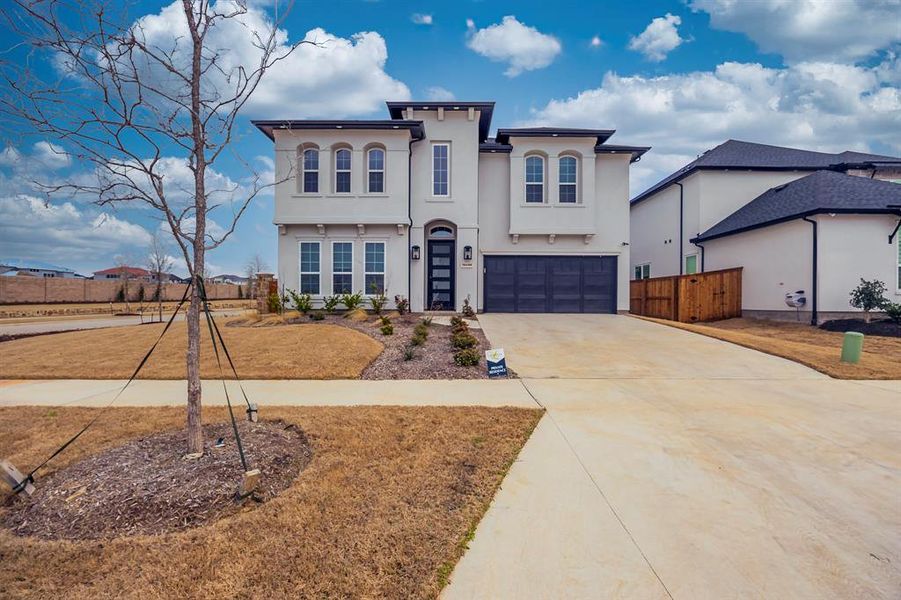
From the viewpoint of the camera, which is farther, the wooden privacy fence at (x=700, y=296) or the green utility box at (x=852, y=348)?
the wooden privacy fence at (x=700, y=296)

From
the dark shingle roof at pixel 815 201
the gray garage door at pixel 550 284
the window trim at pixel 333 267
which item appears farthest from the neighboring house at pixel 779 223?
the window trim at pixel 333 267

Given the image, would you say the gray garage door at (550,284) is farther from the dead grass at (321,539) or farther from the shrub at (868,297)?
the dead grass at (321,539)

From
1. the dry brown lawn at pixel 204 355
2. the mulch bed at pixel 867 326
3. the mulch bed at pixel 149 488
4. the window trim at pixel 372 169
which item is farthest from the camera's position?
the window trim at pixel 372 169

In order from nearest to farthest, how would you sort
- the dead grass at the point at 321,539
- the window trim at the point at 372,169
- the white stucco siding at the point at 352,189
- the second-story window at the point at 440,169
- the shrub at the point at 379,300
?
the dead grass at the point at 321,539 < the shrub at the point at 379,300 < the white stucco siding at the point at 352,189 < the window trim at the point at 372,169 < the second-story window at the point at 440,169

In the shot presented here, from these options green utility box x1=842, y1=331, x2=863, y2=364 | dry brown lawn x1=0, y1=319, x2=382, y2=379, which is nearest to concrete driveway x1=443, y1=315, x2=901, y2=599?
green utility box x1=842, y1=331, x2=863, y2=364

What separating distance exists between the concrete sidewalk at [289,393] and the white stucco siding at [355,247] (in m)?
8.29

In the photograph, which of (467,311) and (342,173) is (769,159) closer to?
(467,311)

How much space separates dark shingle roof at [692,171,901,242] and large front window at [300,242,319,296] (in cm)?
1591

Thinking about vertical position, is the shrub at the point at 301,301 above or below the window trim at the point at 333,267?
below

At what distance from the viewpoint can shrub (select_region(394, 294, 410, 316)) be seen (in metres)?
14.7

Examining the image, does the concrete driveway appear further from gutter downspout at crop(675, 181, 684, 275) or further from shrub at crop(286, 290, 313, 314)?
gutter downspout at crop(675, 181, 684, 275)

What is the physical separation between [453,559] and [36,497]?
3.28 meters

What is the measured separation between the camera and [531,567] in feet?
8.26

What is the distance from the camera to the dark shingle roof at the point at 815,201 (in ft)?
43.8
